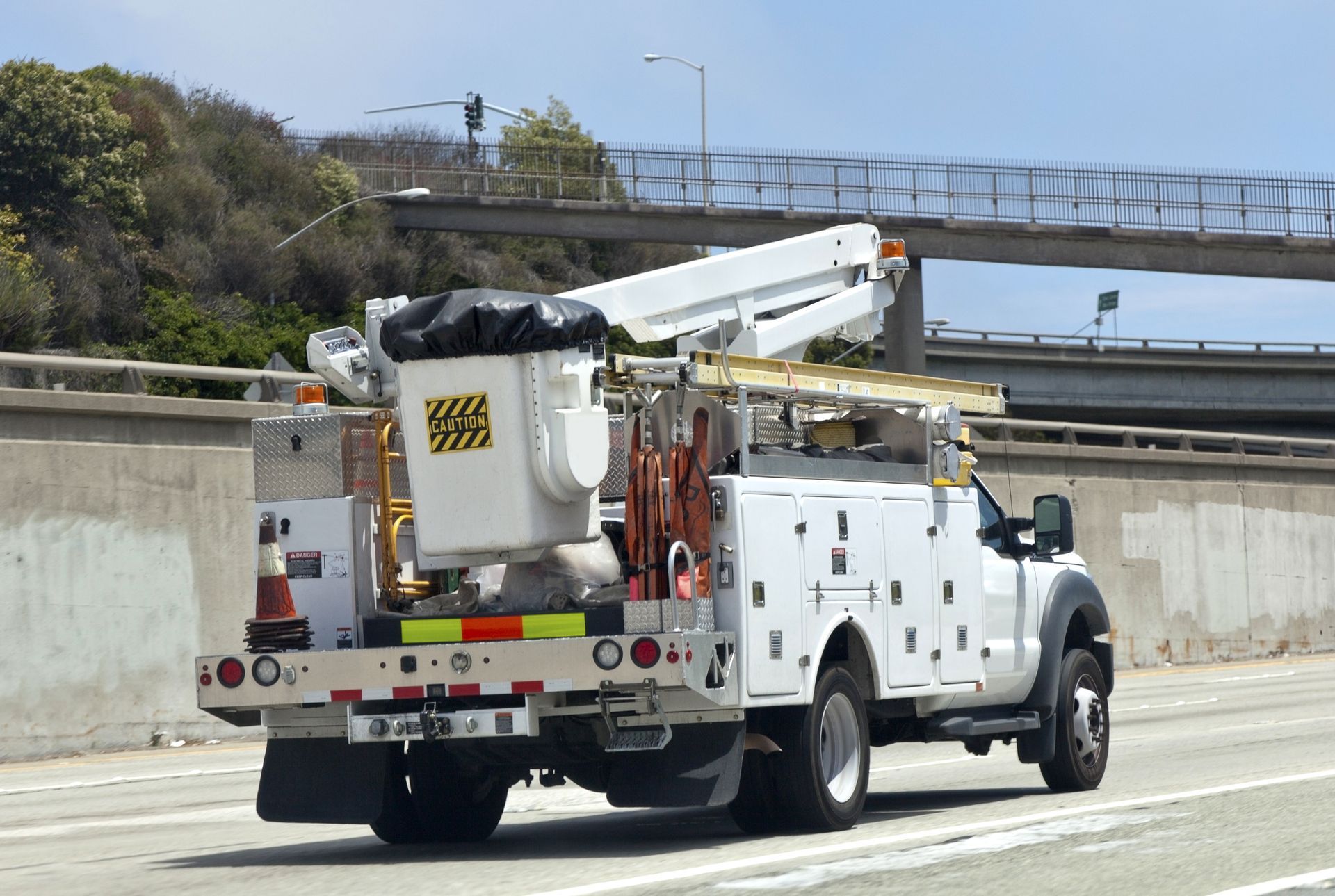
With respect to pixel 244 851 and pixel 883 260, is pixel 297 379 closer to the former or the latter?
pixel 883 260

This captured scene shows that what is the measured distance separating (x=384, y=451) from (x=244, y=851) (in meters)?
2.53

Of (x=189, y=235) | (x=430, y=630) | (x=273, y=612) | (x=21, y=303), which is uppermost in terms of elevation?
(x=189, y=235)

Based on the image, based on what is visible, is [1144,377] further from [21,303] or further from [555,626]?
[555,626]

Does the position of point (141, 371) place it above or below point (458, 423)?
above

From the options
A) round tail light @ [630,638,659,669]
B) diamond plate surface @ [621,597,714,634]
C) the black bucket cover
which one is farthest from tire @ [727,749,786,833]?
the black bucket cover

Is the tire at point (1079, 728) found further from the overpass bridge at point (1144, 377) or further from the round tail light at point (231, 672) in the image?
the overpass bridge at point (1144, 377)

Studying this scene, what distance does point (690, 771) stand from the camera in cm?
908

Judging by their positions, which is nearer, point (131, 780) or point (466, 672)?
point (466, 672)

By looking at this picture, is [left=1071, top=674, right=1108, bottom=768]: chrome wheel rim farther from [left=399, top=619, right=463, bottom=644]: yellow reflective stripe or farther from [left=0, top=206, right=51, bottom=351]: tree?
[left=0, top=206, right=51, bottom=351]: tree

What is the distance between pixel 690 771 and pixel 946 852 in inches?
53.8

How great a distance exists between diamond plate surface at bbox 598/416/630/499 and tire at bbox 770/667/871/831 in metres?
1.81

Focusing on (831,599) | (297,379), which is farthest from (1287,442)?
(831,599)

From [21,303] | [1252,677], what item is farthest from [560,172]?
[1252,677]

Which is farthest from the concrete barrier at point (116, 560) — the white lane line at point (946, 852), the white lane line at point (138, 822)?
the white lane line at point (946, 852)
